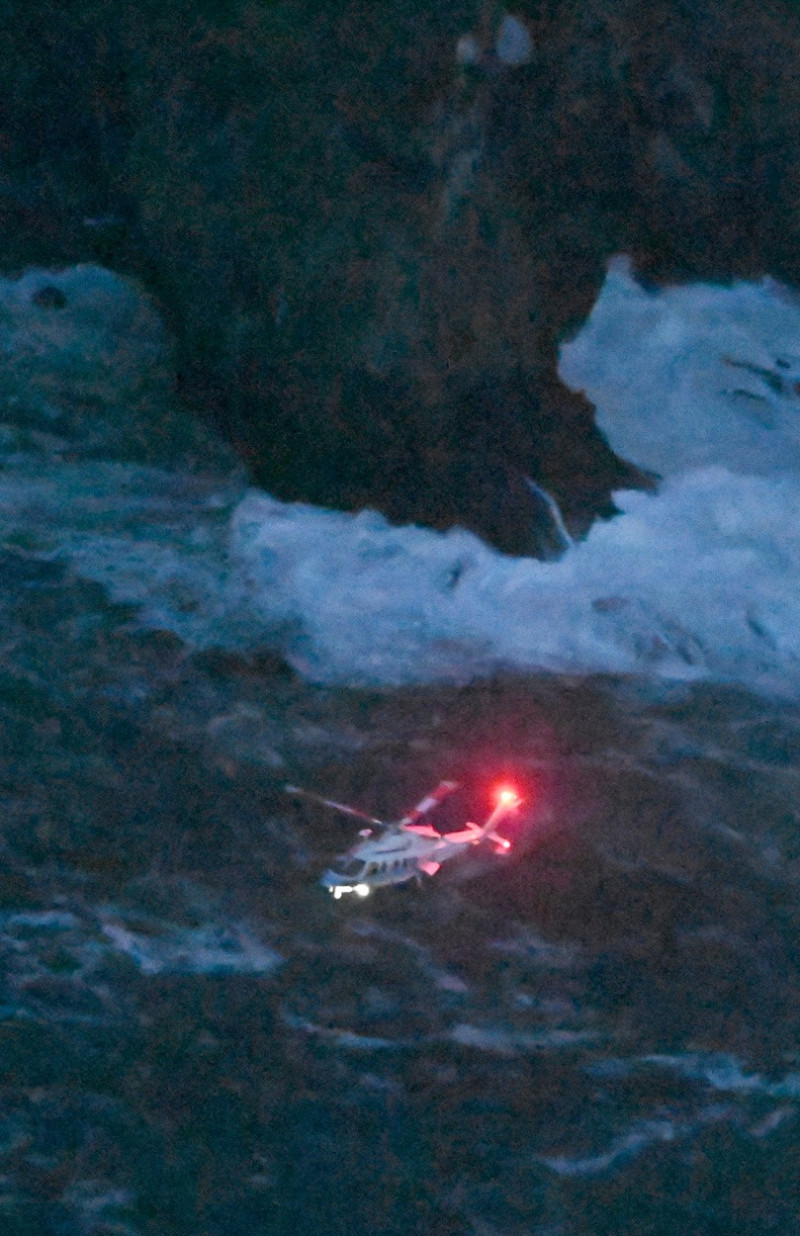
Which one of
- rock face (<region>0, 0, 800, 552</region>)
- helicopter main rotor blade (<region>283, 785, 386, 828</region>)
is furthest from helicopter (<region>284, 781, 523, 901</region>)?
rock face (<region>0, 0, 800, 552</region>)

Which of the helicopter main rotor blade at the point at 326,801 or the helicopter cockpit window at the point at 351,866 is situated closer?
the helicopter cockpit window at the point at 351,866

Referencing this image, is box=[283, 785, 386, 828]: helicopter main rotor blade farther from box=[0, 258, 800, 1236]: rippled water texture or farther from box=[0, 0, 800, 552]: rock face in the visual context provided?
box=[0, 0, 800, 552]: rock face

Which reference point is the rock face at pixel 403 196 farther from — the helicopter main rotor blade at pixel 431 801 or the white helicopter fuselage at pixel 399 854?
the white helicopter fuselage at pixel 399 854

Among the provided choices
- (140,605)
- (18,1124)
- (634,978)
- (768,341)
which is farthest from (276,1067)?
(768,341)

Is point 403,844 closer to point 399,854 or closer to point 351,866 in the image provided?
point 399,854

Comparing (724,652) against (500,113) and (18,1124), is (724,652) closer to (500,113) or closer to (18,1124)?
(500,113)

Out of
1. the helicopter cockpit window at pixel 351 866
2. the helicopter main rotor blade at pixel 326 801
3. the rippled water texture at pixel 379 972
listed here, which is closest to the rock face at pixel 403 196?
the rippled water texture at pixel 379 972
